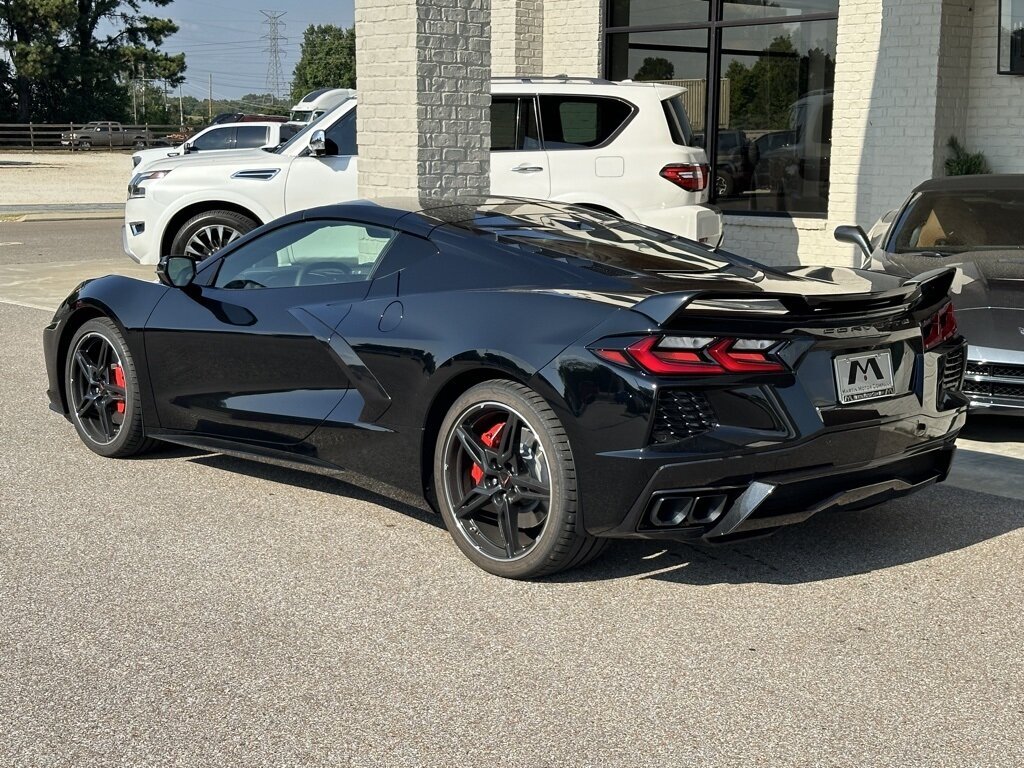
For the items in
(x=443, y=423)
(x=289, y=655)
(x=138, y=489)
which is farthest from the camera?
(x=138, y=489)

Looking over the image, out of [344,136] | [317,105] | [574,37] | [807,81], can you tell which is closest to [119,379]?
[344,136]

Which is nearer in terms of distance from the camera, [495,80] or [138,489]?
[138,489]

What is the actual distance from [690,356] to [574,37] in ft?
45.9

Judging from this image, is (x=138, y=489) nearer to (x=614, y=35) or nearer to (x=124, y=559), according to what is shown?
(x=124, y=559)

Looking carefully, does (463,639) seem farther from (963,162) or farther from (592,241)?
(963,162)

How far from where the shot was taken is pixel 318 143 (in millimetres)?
11828

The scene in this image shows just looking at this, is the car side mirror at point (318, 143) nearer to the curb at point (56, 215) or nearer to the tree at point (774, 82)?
the tree at point (774, 82)

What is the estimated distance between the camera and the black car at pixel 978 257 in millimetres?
6801

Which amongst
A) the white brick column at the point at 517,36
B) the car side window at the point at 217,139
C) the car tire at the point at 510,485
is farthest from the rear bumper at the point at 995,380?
the car side window at the point at 217,139

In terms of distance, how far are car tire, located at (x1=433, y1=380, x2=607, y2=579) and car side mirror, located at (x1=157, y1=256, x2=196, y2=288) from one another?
176cm

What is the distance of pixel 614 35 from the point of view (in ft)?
57.2

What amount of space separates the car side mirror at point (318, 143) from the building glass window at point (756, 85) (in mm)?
5062

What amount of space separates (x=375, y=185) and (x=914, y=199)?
156 inches

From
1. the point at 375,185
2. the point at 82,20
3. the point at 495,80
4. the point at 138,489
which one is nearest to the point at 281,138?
the point at 495,80
